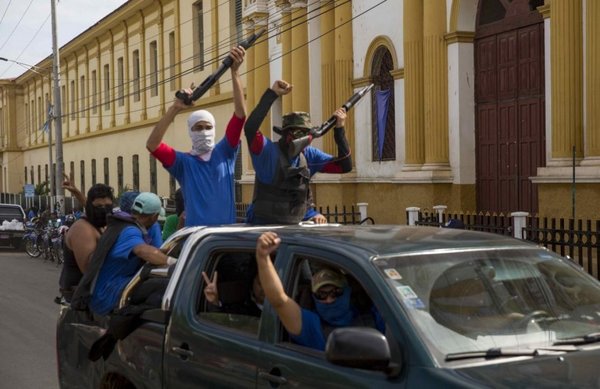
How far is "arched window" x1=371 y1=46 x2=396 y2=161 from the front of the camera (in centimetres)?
2078

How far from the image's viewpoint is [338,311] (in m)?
4.38

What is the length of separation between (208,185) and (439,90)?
1198 centimetres

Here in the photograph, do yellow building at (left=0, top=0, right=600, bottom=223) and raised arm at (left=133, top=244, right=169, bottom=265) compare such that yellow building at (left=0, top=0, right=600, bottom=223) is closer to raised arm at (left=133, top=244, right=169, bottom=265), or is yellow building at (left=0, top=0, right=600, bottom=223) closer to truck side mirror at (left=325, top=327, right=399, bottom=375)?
raised arm at (left=133, top=244, right=169, bottom=265)

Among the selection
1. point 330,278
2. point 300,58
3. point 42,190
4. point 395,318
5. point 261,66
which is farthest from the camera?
point 42,190

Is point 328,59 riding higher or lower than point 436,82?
higher

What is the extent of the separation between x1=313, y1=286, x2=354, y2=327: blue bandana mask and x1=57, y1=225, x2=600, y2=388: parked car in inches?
2.5

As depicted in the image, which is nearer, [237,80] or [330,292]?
[330,292]

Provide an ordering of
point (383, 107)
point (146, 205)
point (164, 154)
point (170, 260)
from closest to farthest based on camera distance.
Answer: point (170, 260), point (146, 205), point (164, 154), point (383, 107)

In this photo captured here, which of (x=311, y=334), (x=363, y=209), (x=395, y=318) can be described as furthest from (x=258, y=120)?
(x=363, y=209)

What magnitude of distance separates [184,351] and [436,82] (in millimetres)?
14086

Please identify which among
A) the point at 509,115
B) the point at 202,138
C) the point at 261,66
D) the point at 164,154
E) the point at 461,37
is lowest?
the point at 164,154

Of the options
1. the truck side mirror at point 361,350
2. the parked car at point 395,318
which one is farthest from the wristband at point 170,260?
the truck side mirror at point 361,350

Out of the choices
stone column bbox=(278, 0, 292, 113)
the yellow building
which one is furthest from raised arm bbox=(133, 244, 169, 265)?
stone column bbox=(278, 0, 292, 113)

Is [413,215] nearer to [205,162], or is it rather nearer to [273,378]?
[205,162]
